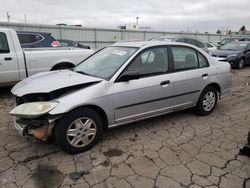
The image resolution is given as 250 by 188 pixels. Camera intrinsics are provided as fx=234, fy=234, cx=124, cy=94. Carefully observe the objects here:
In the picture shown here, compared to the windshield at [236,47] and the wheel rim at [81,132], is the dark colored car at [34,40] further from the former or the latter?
the windshield at [236,47]

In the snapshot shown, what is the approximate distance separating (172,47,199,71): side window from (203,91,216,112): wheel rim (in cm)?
70

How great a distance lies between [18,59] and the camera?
20.5ft

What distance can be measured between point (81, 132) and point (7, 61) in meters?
3.95

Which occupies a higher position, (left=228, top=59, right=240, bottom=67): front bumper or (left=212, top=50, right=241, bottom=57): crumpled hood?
(left=212, top=50, right=241, bottom=57): crumpled hood

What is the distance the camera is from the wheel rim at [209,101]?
16.1 feet

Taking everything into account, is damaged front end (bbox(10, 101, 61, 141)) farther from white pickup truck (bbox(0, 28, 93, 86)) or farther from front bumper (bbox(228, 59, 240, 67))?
Result: front bumper (bbox(228, 59, 240, 67))

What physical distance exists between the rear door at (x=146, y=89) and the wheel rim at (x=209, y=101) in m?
1.04

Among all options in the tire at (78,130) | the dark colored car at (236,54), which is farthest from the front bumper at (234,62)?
the tire at (78,130)

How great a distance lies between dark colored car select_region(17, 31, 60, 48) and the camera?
8.23 meters

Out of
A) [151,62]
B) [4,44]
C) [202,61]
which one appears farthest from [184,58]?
[4,44]

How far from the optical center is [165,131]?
421 centimetres

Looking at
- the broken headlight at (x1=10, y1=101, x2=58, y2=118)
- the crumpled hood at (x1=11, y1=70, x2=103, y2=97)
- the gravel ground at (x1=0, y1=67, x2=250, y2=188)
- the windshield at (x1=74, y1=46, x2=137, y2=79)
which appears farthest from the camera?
the windshield at (x1=74, y1=46, x2=137, y2=79)

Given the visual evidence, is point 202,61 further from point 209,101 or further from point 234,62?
point 234,62

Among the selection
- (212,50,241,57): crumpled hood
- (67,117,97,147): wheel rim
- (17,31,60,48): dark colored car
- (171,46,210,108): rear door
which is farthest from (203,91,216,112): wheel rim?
(212,50,241,57): crumpled hood
